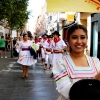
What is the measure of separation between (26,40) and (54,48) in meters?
1.10

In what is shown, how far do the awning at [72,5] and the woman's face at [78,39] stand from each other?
40cm

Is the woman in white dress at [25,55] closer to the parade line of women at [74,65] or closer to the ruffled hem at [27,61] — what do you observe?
the ruffled hem at [27,61]

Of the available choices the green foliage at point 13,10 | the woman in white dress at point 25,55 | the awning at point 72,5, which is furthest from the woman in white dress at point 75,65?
the green foliage at point 13,10

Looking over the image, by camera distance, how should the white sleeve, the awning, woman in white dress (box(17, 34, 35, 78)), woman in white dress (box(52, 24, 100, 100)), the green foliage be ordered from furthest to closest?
the green foliage → woman in white dress (box(17, 34, 35, 78)) → the awning → woman in white dress (box(52, 24, 100, 100)) → the white sleeve

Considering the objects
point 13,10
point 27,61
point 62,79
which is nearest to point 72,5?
point 62,79

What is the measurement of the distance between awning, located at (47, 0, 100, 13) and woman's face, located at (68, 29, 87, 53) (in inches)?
15.6

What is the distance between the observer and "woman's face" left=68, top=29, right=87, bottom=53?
2422 millimetres

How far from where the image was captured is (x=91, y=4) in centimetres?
281

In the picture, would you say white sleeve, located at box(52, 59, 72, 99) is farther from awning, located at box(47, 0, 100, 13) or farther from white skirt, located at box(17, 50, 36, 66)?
white skirt, located at box(17, 50, 36, 66)

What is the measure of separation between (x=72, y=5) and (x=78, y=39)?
0.47m

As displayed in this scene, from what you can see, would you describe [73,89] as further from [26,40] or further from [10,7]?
[10,7]

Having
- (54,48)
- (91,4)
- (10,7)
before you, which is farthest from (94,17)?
(91,4)

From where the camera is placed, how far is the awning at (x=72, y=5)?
8.98 feet

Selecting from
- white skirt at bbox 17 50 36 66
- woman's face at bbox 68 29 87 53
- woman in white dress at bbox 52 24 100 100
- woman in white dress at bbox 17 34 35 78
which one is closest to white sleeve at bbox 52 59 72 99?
woman in white dress at bbox 52 24 100 100
